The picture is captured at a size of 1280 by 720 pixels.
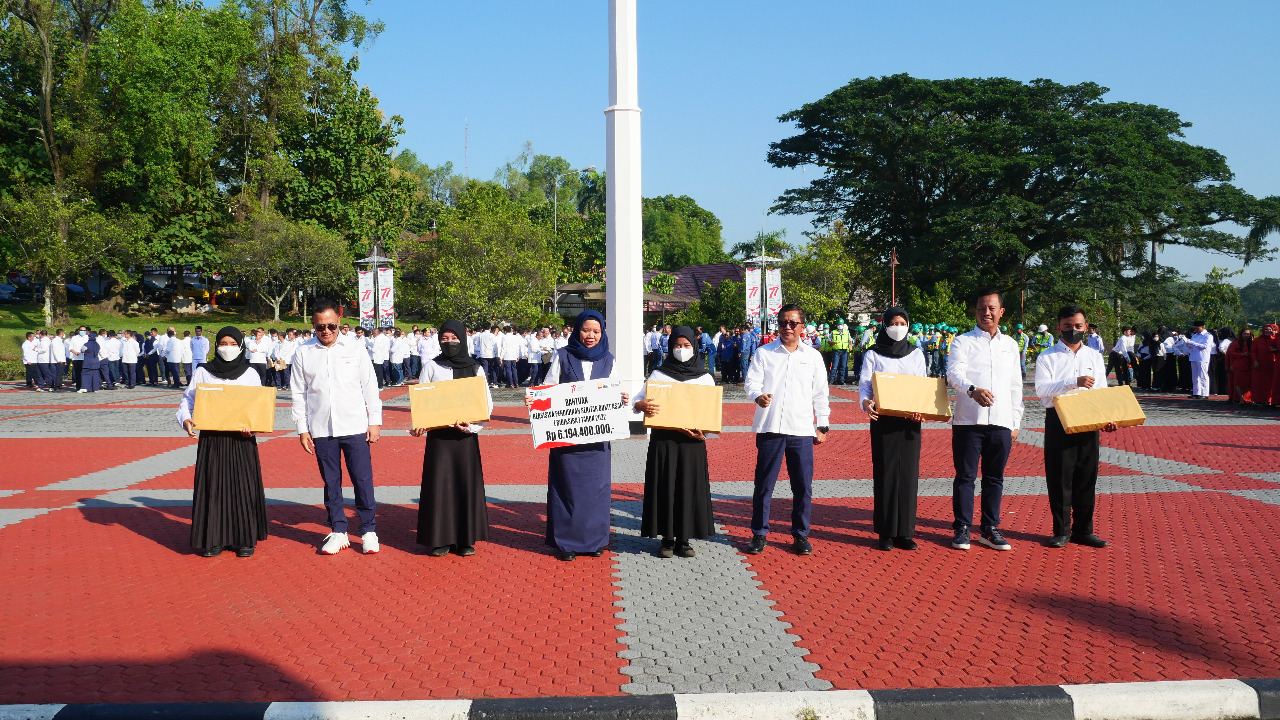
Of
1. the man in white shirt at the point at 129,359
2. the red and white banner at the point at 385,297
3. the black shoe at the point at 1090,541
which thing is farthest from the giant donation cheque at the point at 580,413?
the man in white shirt at the point at 129,359

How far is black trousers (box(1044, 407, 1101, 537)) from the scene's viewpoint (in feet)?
23.0

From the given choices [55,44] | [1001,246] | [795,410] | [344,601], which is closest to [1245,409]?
[795,410]

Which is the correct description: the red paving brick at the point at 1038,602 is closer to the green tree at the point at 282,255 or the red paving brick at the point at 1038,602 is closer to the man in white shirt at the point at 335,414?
the man in white shirt at the point at 335,414

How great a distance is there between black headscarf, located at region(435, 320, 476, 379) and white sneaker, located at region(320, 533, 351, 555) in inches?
62.8

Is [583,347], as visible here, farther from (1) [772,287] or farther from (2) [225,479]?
(1) [772,287]

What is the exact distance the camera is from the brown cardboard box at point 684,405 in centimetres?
668

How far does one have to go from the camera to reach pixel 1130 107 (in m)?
43.4

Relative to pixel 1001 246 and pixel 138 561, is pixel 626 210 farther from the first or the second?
pixel 1001 246

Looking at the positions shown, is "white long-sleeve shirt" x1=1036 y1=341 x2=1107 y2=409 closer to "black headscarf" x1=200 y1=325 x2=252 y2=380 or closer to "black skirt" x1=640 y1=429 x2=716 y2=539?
"black skirt" x1=640 y1=429 x2=716 y2=539

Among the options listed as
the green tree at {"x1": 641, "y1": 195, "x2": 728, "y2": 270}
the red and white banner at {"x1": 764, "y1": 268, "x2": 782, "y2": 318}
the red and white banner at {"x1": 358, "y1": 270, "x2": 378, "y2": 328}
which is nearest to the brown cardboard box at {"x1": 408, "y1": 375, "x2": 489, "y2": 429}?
the red and white banner at {"x1": 764, "y1": 268, "x2": 782, "y2": 318}

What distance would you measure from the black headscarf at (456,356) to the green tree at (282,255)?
3429 centimetres

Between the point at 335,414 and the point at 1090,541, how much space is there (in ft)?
20.2

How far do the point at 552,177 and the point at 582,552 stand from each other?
285ft

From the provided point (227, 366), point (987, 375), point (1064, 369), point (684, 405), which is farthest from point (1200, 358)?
point (227, 366)
